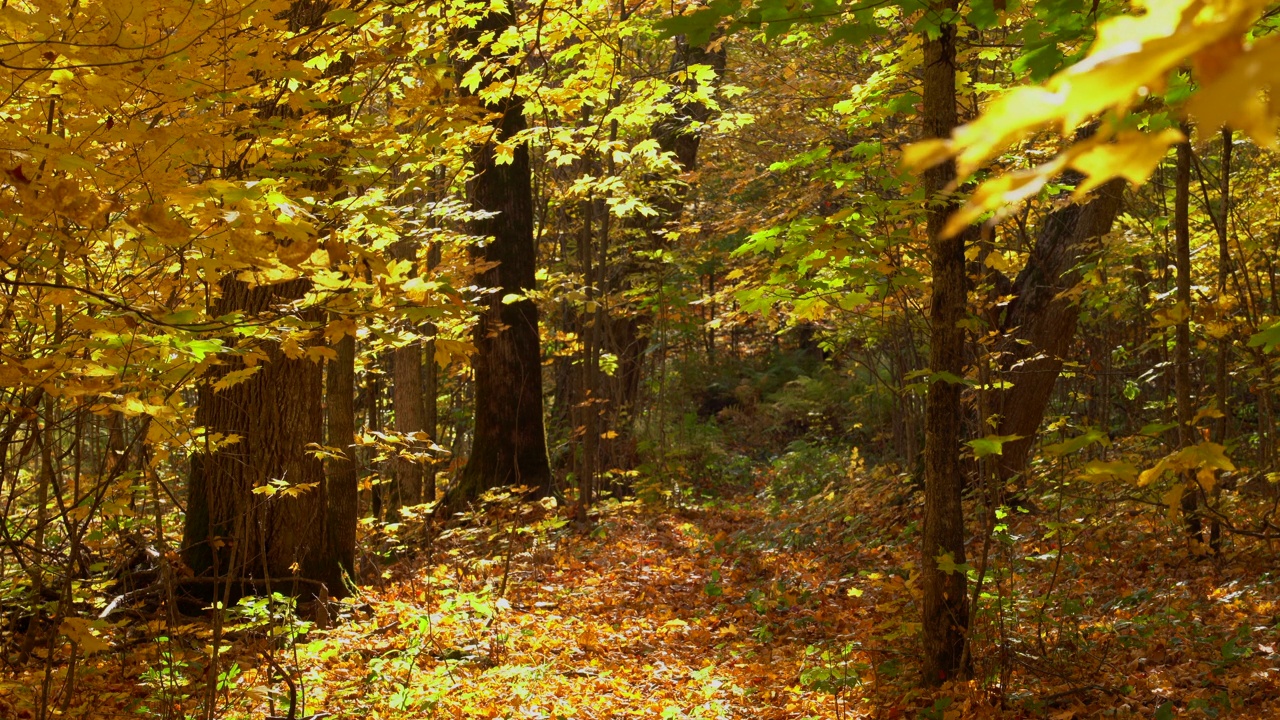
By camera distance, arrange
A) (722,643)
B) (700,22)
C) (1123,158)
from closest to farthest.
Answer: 1. (1123,158)
2. (700,22)
3. (722,643)

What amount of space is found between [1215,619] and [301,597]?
20.1 feet

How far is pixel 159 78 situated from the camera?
3359 mm

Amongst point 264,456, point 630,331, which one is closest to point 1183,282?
point 264,456

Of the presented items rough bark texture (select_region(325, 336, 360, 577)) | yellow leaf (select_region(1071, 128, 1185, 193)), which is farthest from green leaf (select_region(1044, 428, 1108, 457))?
rough bark texture (select_region(325, 336, 360, 577))

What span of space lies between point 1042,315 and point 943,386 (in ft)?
16.2

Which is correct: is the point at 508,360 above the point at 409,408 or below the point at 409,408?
above

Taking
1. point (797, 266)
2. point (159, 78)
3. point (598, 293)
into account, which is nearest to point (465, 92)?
point (598, 293)

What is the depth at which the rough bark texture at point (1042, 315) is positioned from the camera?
873 centimetres

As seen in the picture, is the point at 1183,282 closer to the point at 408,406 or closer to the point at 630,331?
the point at 630,331

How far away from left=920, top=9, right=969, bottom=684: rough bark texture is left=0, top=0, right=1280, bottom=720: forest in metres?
0.02

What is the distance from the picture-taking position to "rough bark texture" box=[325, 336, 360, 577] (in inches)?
288

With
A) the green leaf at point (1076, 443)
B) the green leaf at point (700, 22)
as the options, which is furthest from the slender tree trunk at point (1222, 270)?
the green leaf at point (700, 22)

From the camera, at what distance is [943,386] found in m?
4.61

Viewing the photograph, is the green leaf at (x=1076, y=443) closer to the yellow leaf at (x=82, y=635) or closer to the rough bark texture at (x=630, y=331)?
the yellow leaf at (x=82, y=635)
